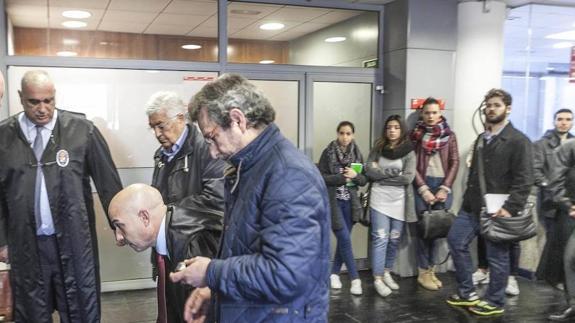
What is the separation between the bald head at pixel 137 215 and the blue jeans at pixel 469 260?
2818 mm

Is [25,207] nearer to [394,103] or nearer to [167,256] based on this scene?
[167,256]

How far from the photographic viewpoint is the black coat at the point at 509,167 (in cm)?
361

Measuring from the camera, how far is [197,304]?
1650 millimetres

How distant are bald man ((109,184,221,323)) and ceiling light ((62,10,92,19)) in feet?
10.5

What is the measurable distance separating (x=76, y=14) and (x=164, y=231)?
3310 mm

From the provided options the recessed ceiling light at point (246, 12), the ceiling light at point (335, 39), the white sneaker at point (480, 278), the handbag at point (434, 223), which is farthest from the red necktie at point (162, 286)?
the ceiling light at point (335, 39)

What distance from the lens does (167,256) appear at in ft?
5.91

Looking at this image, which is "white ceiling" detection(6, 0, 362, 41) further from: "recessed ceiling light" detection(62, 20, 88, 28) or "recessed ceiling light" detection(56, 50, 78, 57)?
"recessed ceiling light" detection(56, 50, 78, 57)

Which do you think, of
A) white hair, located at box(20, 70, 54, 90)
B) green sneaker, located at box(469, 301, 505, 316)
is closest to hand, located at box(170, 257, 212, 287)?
white hair, located at box(20, 70, 54, 90)

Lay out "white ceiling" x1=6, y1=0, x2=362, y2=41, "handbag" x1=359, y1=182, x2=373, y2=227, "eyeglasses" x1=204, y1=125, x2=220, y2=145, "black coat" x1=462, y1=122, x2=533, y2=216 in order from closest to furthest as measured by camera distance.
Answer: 1. "eyeglasses" x1=204, y1=125, x2=220, y2=145
2. "black coat" x1=462, y1=122, x2=533, y2=216
3. "white ceiling" x1=6, y1=0, x2=362, y2=41
4. "handbag" x1=359, y1=182, x2=373, y2=227

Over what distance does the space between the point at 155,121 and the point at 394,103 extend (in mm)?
3110

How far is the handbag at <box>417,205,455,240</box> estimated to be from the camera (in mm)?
4473

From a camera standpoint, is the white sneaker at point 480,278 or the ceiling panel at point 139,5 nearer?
the ceiling panel at point 139,5

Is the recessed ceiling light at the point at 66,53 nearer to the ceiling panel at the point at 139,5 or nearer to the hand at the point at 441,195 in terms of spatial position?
the ceiling panel at the point at 139,5
